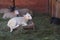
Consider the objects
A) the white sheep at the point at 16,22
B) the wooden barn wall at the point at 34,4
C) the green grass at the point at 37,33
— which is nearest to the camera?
the green grass at the point at 37,33

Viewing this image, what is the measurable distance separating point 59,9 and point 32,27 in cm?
86

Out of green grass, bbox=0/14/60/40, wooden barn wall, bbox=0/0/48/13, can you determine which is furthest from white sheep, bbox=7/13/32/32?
wooden barn wall, bbox=0/0/48/13

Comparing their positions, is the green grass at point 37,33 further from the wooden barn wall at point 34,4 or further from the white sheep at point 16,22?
the wooden barn wall at point 34,4

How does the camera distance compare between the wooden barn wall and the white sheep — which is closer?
the white sheep

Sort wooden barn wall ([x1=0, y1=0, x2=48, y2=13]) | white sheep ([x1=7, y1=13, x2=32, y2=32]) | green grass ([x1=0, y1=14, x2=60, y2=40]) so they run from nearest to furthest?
green grass ([x1=0, y1=14, x2=60, y2=40]) → white sheep ([x1=7, y1=13, x2=32, y2=32]) → wooden barn wall ([x1=0, y1=0, x2=48, y2=13])

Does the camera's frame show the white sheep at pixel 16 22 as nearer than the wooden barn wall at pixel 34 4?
Yes

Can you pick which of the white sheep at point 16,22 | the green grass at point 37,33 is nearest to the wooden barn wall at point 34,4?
the green grass at point 37,33

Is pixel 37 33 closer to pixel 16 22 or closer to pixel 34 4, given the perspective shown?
pixel 16 22

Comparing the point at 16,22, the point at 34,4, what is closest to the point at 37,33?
the point at 16,22

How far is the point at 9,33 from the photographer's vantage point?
10.4ft

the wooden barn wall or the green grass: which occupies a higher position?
the wooden barn wall

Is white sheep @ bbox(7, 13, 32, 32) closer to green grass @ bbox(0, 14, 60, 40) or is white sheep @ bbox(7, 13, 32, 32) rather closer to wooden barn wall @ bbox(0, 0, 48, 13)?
green grass @ bbox(0, 14, 60, 40)

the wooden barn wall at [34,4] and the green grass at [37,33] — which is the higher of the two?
the wooden barn wall at [34,4]

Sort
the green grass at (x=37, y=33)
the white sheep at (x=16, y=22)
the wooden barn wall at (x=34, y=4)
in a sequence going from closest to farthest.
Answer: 1. the green grass at (x=37, y=33)
2. the white sheep at (x=16, y=22)
3. the wooden barn wall at (x=34, y=4)
